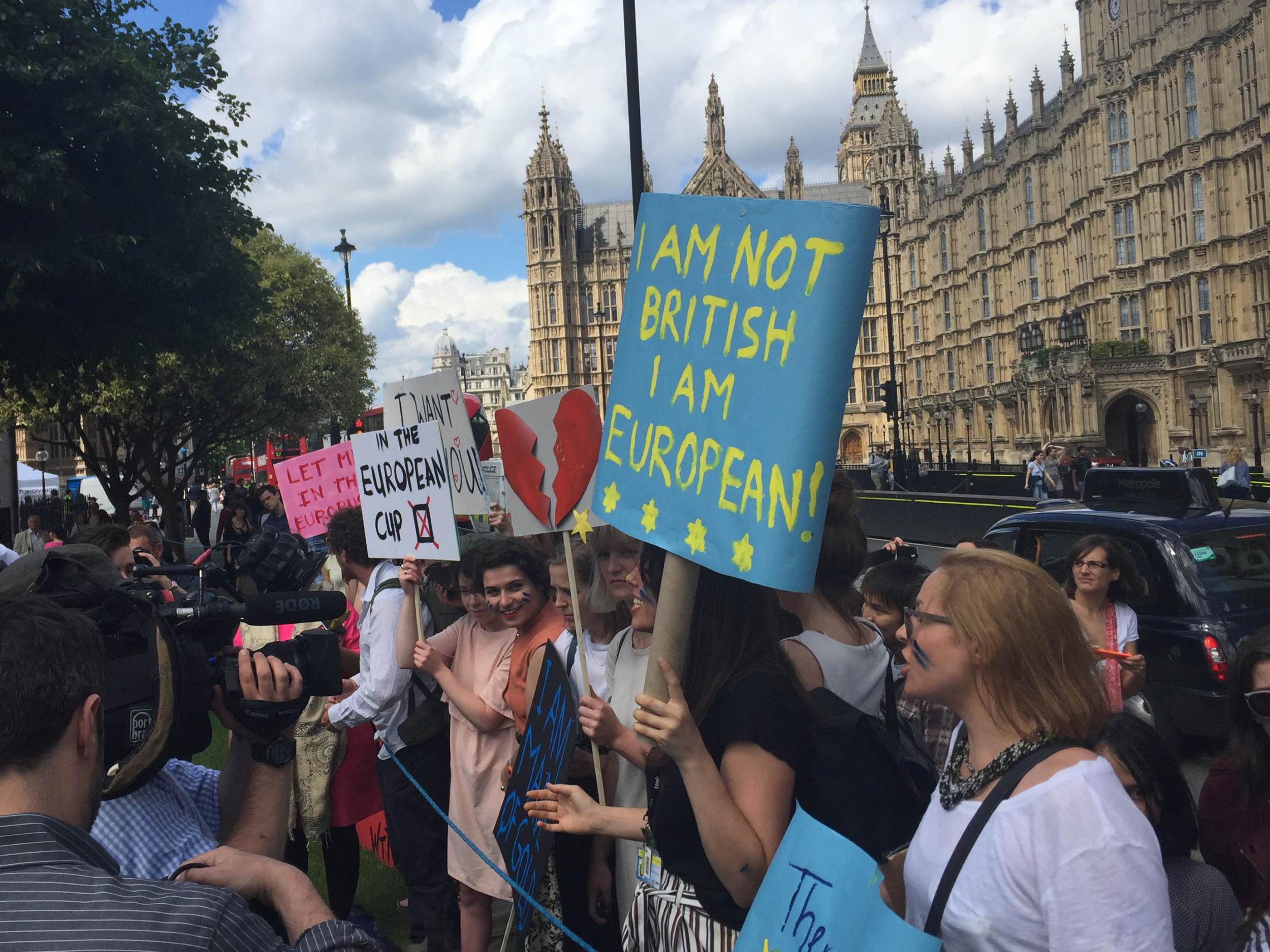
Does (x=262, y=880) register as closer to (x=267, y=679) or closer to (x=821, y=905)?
(x=267, y=679)

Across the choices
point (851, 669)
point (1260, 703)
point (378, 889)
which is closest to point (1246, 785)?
point (1260, 703)

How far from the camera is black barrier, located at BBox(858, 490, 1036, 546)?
19328 millimetres

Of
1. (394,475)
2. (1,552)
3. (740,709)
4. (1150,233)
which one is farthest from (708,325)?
(1150,233)

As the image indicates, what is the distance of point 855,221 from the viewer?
1.97m

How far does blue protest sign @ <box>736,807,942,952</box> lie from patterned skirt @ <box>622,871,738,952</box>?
15.7 inches

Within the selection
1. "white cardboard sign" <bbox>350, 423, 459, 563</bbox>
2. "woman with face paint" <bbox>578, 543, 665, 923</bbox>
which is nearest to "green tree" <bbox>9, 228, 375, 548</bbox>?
"white cardboard sign" <bbox>350, 423, 459, 563</bbox>

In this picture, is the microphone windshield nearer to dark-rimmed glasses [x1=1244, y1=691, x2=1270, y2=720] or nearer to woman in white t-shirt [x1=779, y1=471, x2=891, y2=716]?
woman in white t-shirt [x1=779, y1=471, x2=891, y2=716]

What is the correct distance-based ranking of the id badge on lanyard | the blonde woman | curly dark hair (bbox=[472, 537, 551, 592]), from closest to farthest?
the id badge on lanyard < curly dark hair (bbox=[472, 537, 551, 592]) < the blonde woman

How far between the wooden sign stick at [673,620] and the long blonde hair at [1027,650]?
54 centimetres

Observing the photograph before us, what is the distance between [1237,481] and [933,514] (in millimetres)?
5315

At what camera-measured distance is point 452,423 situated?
4840mm

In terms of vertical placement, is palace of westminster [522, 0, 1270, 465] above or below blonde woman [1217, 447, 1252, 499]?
above

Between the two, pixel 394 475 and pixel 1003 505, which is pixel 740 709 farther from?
pixel 1003 505

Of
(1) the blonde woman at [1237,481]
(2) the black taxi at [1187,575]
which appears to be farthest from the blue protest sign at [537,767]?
(1) the blonde woman at [1237,481]
